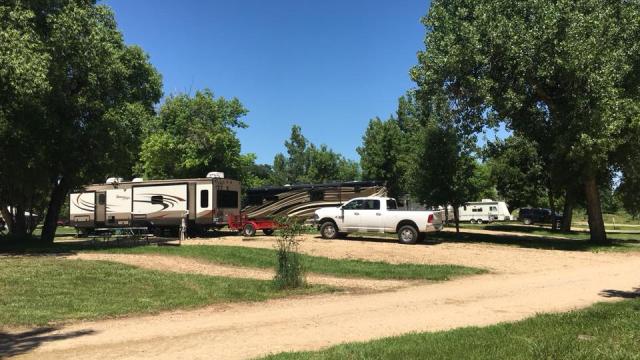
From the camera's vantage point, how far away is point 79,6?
2044 cm

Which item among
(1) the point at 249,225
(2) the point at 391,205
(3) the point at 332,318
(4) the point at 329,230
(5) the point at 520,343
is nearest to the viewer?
(5) the point at 520,343

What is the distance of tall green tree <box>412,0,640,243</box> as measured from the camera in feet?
64.6

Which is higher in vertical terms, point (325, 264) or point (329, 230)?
point (329, 230)

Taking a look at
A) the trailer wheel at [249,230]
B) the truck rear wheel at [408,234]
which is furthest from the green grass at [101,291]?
the trailer wheel at [249,230]

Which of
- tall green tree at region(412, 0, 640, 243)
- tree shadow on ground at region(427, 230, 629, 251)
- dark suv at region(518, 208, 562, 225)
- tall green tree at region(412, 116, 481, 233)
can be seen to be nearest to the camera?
tall green tree at region(412, 0, 640, 243)

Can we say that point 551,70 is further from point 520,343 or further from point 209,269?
point 520,343

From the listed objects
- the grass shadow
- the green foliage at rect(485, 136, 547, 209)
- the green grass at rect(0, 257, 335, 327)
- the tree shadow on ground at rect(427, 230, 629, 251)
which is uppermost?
the green foliage at rect(485, 136, 547, 209)

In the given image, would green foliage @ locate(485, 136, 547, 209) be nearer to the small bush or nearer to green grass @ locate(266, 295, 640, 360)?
the small bush

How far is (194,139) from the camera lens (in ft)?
130

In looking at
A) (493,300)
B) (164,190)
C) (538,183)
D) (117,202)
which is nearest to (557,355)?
(493,300)

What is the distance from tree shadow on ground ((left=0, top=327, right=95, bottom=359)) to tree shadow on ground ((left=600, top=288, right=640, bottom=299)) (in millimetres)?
8928

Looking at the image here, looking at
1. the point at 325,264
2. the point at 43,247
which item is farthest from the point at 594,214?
the point at 43,247

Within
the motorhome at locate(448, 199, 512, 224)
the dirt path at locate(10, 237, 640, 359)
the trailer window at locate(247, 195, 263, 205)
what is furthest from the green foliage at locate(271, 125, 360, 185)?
the dirt path at locate(10, 237, 640, 359)

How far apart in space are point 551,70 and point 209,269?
14293 millimetres
